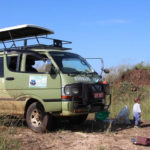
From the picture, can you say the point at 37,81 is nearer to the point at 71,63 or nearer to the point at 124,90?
the point at 71,63

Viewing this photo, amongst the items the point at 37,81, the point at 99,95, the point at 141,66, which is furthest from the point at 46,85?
the point at 141,66

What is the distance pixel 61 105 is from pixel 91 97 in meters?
0.83

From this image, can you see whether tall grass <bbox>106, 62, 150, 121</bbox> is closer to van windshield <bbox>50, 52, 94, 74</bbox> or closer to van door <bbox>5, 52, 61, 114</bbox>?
van windshield <bbox>50, 52, 94, 74</bbox>

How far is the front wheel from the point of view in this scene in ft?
25.3

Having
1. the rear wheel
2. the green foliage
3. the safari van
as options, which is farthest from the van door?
the green foliage

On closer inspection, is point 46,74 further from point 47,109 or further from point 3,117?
point 3,117

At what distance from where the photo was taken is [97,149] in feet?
20.0

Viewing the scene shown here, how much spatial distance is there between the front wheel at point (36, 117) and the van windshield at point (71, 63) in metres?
1.17

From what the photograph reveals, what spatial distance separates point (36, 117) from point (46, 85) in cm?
93

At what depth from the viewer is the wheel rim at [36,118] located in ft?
25.7

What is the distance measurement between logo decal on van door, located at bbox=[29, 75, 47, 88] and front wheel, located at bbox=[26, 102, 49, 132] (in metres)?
0.48

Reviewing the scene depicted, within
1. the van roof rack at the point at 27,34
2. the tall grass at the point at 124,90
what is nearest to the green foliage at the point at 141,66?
the tall grass at the point at 124,90

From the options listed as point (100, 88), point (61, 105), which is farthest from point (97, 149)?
point (100, 88)

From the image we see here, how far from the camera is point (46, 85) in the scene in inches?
301
